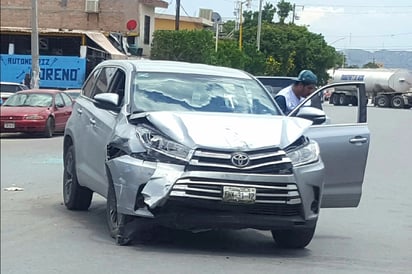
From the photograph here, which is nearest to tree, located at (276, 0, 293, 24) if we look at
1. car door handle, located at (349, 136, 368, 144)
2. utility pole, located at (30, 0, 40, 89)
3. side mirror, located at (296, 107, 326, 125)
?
utility pole, located at (30, 0, 40, 89)

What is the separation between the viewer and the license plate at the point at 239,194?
7.61 m

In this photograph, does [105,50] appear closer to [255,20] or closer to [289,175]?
[289,175]

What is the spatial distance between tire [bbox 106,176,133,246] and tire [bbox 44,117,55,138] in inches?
556

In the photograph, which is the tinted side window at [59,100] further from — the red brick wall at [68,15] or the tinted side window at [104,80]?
the tinted side window at [104,80]

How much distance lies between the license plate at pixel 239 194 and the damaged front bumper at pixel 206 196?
0.11 ft

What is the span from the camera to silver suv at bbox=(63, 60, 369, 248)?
7.63 meters

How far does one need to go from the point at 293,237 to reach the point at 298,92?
2.72 metres

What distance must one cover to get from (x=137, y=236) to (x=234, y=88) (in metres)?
1.94

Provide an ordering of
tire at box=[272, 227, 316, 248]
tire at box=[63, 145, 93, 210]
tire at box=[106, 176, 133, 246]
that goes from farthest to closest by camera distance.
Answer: tire at box=[63, 145, 93, 210], tire at box=[272, 227, 316, 248], tire at box=[106, 176, 133, 246]

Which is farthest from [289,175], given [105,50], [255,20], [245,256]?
[255,20]

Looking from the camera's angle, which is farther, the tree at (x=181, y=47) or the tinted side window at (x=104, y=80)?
the tree at (x=181, y=47)

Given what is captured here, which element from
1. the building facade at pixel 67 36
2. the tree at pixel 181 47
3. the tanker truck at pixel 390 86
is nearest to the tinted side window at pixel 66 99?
the tree at pixel 181 47

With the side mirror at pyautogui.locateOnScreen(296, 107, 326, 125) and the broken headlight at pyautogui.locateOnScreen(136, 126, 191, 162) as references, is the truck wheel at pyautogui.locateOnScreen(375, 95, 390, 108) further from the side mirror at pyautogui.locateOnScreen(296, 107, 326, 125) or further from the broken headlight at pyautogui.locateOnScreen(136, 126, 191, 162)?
the broken headlight at pyautogui.locateOnScreen(136, 126, 191, 162)

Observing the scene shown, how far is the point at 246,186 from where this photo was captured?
763 centimetres
